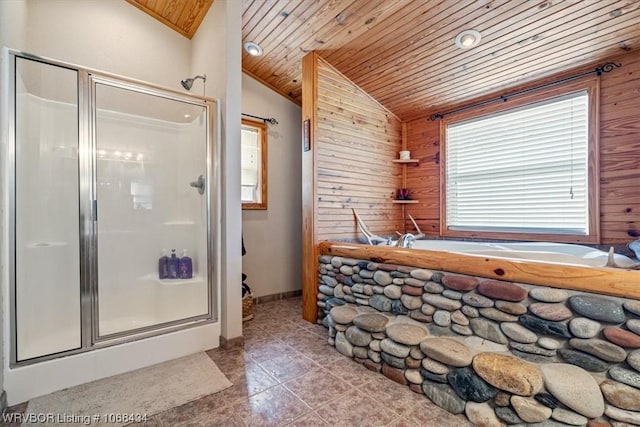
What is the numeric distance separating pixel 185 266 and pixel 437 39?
294 centimetres

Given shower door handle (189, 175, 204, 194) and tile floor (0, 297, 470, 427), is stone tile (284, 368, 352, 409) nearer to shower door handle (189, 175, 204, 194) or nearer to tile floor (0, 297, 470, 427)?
tile floor (0, 297, 470, 427)

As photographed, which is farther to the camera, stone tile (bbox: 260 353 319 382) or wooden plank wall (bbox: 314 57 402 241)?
wooden plank wall (bbox: 314 57 402 241)

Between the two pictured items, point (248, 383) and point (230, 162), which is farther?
point (230, 162)

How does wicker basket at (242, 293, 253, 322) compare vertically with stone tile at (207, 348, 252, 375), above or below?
above

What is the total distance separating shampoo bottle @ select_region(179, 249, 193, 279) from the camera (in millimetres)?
2576

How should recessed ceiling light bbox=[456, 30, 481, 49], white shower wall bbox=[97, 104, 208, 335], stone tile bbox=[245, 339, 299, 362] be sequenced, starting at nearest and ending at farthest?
stone tile bbox=[245, 339, 299, 362] → recessed ceiling light bbox=[456, 30, 481, 49] → white shower wall bbox=[97, 104, 208, 335]

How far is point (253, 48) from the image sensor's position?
2805mm

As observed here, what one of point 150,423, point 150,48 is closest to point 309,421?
point 150,423

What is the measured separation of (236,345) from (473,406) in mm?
1624

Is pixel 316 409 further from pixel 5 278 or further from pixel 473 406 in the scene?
pixel 5 278

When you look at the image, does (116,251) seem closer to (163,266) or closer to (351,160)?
(163,266)

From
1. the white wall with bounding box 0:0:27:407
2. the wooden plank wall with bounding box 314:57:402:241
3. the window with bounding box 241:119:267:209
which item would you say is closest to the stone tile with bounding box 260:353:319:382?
the wooden plank wall with bounding box 314:57:402:241

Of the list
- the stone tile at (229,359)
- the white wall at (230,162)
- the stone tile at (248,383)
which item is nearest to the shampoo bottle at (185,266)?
the white wall at (230,162)

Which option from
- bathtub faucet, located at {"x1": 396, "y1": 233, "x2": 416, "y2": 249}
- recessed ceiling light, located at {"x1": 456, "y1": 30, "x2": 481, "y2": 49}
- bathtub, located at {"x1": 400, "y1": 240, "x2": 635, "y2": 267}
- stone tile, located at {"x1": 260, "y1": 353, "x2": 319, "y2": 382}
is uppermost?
recessed ceiling light, located at {"x1": 456, "y1": 30, "x2": 481, "y2": 49}
